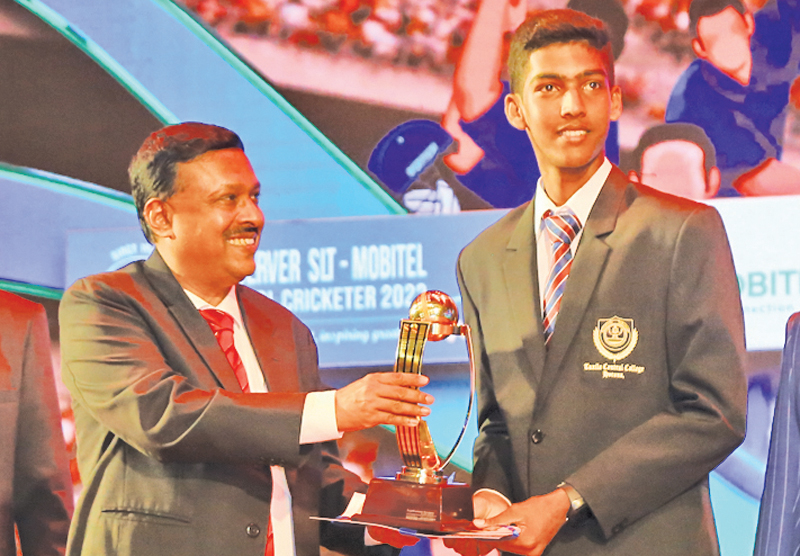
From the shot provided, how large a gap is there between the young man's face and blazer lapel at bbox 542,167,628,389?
177 millimetres

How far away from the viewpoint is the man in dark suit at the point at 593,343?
248 centimetres

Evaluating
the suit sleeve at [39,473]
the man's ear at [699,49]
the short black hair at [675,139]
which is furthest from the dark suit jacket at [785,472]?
the suit sleeve at [39,473]

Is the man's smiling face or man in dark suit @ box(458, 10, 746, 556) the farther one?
the man's smiling face

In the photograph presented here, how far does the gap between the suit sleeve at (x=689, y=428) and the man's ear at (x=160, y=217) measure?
1.35 m

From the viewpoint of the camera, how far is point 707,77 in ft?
13.1

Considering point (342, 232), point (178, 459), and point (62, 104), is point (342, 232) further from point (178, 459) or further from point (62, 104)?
point (178, 459)

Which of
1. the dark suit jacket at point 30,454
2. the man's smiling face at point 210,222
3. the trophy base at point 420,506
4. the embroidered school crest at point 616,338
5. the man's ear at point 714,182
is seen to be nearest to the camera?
the trophy base at point 420,506

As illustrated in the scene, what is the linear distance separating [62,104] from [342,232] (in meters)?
1.45

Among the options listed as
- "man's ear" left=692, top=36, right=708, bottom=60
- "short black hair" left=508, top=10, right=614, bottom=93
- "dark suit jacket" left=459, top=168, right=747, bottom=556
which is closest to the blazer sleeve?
"dark suit jacket" left=459, top=168, right=747, bottom=556

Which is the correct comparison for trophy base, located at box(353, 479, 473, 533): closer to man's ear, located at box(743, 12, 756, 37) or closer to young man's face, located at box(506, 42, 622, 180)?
young man's face, located at box(506, 42, 622, 180)

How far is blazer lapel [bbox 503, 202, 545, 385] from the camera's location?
2670 mm

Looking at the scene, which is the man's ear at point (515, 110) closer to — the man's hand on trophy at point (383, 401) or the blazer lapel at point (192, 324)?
the man's hand on trophy at point (383, 401)

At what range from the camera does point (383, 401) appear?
2.51 meters

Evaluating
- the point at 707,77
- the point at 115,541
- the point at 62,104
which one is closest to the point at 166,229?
the point at 115,541
